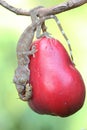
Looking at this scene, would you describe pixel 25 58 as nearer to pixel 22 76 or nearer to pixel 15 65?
pixel 22 76

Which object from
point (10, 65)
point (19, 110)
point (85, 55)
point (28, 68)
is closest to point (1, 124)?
point (19, 110)

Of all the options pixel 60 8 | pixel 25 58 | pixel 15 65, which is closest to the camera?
pixel 60 8

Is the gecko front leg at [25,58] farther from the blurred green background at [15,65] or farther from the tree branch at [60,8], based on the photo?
the blurred green background at [15,65]

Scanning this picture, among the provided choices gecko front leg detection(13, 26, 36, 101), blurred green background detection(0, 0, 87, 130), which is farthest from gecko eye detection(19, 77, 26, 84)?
blurred green background detection(0, 0, 87, 130)

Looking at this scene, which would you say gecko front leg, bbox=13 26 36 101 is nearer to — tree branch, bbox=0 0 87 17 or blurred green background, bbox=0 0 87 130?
tree branch, bbox=0 0 87 17

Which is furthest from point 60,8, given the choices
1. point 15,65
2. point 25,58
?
point 15,65

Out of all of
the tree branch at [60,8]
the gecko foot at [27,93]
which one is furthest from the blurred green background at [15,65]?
the tree branch at [60,8]

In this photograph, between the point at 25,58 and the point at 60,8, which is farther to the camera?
the point at 25,58
